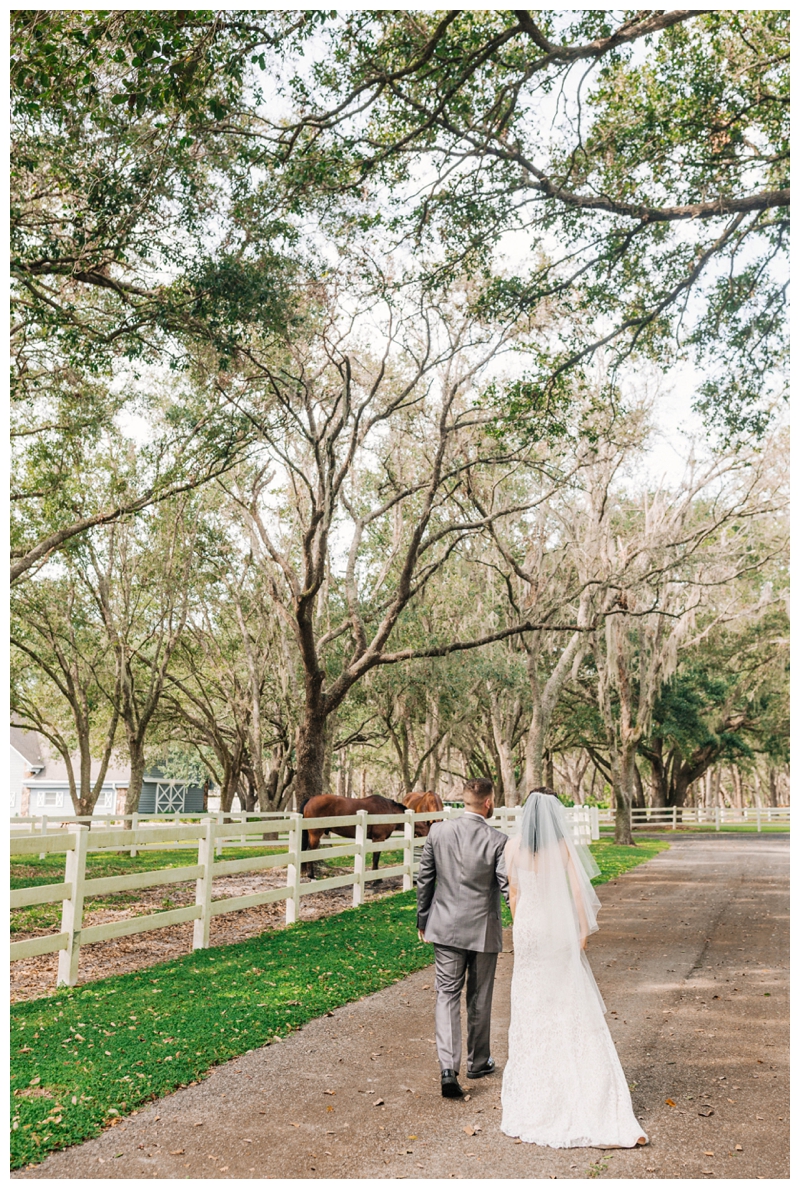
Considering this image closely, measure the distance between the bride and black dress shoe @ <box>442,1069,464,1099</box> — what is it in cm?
45

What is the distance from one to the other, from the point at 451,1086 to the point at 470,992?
62cm

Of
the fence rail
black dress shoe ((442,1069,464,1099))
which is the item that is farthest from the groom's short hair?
the fence rail

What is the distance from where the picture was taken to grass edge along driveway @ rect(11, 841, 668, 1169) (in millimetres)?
4758

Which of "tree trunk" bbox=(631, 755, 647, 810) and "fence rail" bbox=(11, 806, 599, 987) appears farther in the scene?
"tree trunk" bbox=(631, 755, 647, 810)

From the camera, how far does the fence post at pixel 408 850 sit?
14.3 metres

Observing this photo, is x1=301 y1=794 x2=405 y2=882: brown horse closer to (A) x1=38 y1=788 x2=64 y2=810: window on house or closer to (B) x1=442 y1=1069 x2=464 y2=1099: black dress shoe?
(B) x1=442 y1=1069 x2=464 y2=1099: black dress shoe

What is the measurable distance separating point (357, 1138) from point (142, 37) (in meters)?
7.95

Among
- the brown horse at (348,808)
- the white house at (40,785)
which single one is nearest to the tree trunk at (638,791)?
the white house at (40,785)

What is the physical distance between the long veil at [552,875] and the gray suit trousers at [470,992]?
0.65m

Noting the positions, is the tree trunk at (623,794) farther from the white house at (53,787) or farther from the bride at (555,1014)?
the white house at (53,787)

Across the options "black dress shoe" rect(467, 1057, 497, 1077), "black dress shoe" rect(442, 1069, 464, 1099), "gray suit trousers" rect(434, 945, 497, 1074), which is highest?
"gray suit trousers" rect(434, 945, 497, 1074)

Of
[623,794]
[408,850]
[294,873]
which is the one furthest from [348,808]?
[623,794]

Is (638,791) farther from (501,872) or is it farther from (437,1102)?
(437,1102)

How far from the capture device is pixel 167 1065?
5438 millimetres
